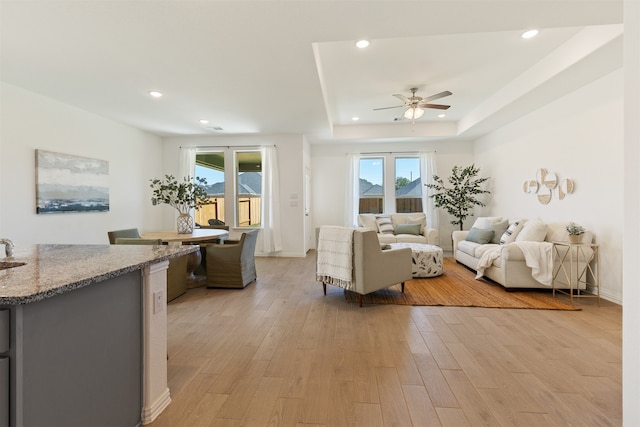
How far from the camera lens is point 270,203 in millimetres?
6406

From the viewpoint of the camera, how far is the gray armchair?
10.7 ft

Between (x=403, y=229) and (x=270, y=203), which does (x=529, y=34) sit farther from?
(x=270, y=203)

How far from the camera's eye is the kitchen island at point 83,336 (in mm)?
972

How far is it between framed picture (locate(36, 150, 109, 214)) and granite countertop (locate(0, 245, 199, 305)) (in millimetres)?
2687

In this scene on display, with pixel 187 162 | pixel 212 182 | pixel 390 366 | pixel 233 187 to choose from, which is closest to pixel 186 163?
pixel 187 162

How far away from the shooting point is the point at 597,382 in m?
1.89

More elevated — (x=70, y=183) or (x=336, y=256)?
(x=70, y=183)

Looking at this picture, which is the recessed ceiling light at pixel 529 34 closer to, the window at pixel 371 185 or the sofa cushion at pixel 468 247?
the sofa cushion at pixel 468 247

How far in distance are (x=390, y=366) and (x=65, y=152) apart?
204 inches

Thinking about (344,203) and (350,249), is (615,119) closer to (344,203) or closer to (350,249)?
(350,249)

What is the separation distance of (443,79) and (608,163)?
2271 mm

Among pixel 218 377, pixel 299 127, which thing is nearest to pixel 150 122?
pixel 299 127

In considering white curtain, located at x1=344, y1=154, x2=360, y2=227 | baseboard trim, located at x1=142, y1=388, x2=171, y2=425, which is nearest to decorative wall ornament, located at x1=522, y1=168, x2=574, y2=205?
white curtain, located at x1=344, y1=154, x2=360, y2=227

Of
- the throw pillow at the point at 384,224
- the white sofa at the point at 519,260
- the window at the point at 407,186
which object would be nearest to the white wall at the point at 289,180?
the throw pillow at the point at 384,224
